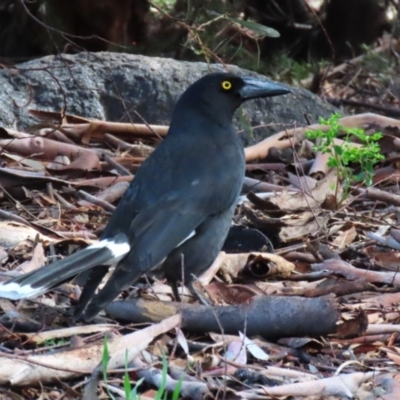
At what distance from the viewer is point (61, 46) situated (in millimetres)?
7570

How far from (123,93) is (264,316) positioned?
312 cm

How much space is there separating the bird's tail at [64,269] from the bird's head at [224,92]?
114 centimetres

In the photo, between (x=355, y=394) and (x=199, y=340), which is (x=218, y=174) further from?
(x=355, y=394)

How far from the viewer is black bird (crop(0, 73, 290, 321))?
3.59 m

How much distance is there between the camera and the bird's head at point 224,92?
15.9ft

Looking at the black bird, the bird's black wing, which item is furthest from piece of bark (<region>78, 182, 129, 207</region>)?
the bird's black wing

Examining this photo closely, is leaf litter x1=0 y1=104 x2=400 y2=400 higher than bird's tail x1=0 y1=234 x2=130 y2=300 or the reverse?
the reverse

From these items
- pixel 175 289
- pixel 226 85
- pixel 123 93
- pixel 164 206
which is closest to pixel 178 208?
pixel 164 206

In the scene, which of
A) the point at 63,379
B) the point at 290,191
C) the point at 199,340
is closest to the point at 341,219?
the point at 290,191

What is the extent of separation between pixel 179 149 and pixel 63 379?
1593 mm

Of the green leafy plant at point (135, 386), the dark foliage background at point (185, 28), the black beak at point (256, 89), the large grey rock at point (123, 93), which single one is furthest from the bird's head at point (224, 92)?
the green leafy plant at point (135, 386)

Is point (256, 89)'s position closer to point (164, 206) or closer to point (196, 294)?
point (164, 206)

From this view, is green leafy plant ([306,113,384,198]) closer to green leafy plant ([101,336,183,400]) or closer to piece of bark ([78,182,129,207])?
piece of bark ([78,182,129,207])

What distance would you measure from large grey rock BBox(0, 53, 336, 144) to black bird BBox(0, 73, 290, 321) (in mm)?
1452
